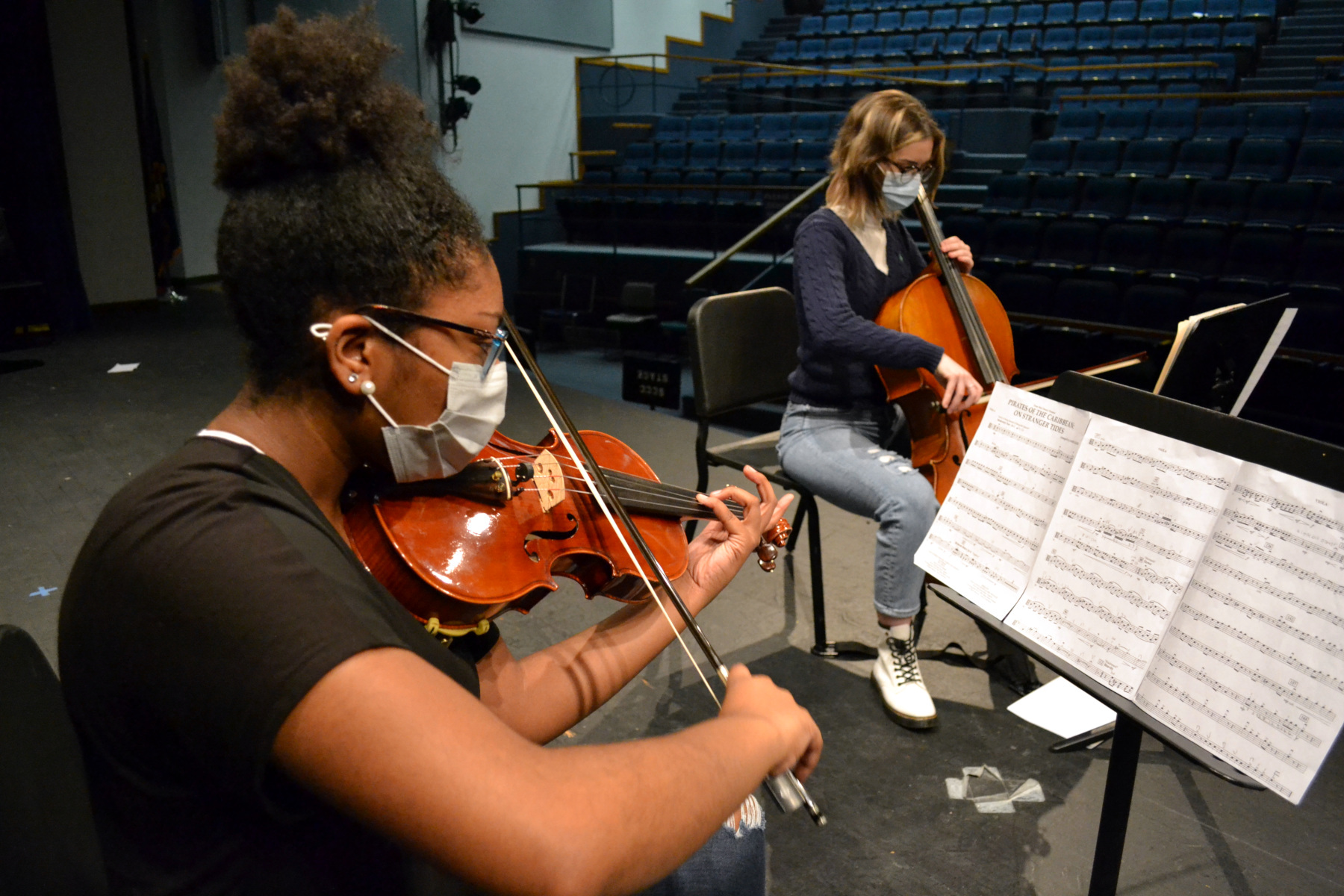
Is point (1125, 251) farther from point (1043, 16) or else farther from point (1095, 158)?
point (1043, 16)

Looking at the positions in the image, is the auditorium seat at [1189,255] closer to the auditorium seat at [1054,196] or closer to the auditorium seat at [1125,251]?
the auditorium seat at [1125,251]

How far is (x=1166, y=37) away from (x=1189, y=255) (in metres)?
4.67

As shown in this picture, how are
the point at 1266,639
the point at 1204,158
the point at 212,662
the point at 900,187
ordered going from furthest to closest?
the point at 1204,158 → the point at 900,187 → the point at 1266,639 → the point at 212,662

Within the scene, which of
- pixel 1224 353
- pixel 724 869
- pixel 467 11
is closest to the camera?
pixel 724 869

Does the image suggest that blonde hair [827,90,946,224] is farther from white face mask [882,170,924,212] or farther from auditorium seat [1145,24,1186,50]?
auditorium seat [1145,24,1186,50]

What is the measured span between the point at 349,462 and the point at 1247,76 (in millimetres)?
8706

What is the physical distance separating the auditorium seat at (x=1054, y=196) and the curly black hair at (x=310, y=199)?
516 cm

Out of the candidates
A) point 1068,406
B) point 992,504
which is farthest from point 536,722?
A: point 1068,406

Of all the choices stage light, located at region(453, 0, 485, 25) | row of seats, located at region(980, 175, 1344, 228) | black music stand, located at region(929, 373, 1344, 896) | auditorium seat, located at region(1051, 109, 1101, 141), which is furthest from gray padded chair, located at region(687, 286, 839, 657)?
stage light, located at region(453, 0, 485, 25)

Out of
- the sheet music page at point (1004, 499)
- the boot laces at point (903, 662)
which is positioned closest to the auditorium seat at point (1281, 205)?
the boot laces at point (903, 662)

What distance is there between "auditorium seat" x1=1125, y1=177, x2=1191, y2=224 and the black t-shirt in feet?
17.0

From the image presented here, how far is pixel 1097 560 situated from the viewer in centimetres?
103

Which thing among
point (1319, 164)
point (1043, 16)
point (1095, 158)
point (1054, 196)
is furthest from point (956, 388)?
point (1043, 16)

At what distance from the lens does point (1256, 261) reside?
4.38m
